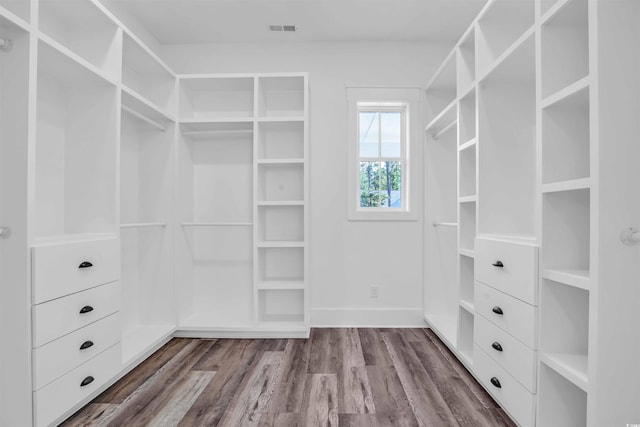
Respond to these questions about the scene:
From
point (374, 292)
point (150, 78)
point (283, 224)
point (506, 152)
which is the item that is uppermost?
point (150, 78)

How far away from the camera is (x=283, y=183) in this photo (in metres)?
3.25

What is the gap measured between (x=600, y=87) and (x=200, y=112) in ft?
9.89

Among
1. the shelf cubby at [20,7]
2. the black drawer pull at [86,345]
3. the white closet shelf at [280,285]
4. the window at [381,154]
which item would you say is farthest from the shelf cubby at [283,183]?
the shelf cubby at [20,7]

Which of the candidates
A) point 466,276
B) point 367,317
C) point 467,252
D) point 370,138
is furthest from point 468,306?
point 370,138

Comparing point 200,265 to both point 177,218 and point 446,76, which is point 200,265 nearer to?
point 177,218

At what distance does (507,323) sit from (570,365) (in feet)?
1.23

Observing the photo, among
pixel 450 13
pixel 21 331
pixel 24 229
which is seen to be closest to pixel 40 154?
pixel 24 229

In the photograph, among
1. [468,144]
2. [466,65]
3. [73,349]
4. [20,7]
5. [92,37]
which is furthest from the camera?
[466,65]

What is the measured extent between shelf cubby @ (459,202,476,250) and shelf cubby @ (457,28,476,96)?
2.58ft

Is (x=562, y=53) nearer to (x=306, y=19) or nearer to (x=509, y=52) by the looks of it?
(x=509, y=52)

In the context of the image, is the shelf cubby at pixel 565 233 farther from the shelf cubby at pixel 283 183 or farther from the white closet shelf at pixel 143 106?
the white closet shelf at pixel 143 106

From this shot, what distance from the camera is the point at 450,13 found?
287cm

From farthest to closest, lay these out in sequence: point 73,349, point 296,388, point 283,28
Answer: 1. point 283,28
2. point 296,388
3. point 73,349

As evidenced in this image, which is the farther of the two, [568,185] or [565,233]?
[565,233]
